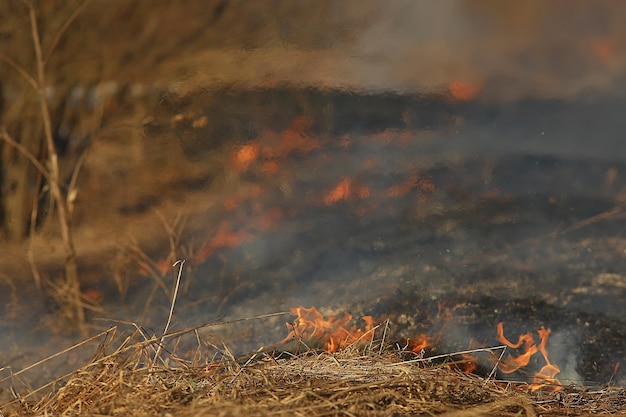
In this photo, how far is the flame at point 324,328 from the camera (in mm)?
4184

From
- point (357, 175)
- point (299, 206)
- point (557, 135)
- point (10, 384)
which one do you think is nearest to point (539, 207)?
point (557, 135)

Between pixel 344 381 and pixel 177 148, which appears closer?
pixel 344 381

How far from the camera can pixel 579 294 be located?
13.4ft

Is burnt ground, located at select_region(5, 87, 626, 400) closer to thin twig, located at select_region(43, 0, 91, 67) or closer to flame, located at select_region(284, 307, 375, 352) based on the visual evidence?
flame, located at select_region(284, 307, 375, 352)

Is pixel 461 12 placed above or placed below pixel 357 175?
above

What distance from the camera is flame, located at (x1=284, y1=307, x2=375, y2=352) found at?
4.18 m

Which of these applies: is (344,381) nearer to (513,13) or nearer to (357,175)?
(357,175)

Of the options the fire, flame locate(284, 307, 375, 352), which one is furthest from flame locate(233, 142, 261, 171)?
the fire

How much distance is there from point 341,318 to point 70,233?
182 cm

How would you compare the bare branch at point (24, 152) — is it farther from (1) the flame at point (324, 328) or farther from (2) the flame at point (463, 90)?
(2) the flame at point (463, 90)

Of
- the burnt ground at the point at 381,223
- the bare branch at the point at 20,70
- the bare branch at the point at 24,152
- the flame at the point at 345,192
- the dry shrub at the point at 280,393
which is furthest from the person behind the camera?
the bare branch at the point at 24,152

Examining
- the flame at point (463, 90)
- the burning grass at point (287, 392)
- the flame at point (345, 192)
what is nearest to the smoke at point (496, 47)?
the flame at point (463, 90)

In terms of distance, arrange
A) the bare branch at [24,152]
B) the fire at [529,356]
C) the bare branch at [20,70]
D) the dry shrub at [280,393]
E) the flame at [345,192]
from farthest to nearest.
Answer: the bare branch at [24,152] < the bare branch at [20,70] < the flame at [345,192] < the fire at [529,356] < the dry shrub at [280,393]

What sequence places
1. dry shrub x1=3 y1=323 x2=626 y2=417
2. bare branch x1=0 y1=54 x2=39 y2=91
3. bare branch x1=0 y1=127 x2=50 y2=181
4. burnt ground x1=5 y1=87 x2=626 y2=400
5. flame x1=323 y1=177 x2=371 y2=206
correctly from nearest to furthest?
1. dry shrub x1=3 y1=323 x2=626 y2=417
2. burnt ground x1=5 y1=87 x2=626 y2=400
3. flame x1=323 y1=177 x2=371 y2=206
4. bare branch x1=0 y1=54 x2=39 y2=91
5. bare branch x1=0 y1=127 x2=50 y2=181
